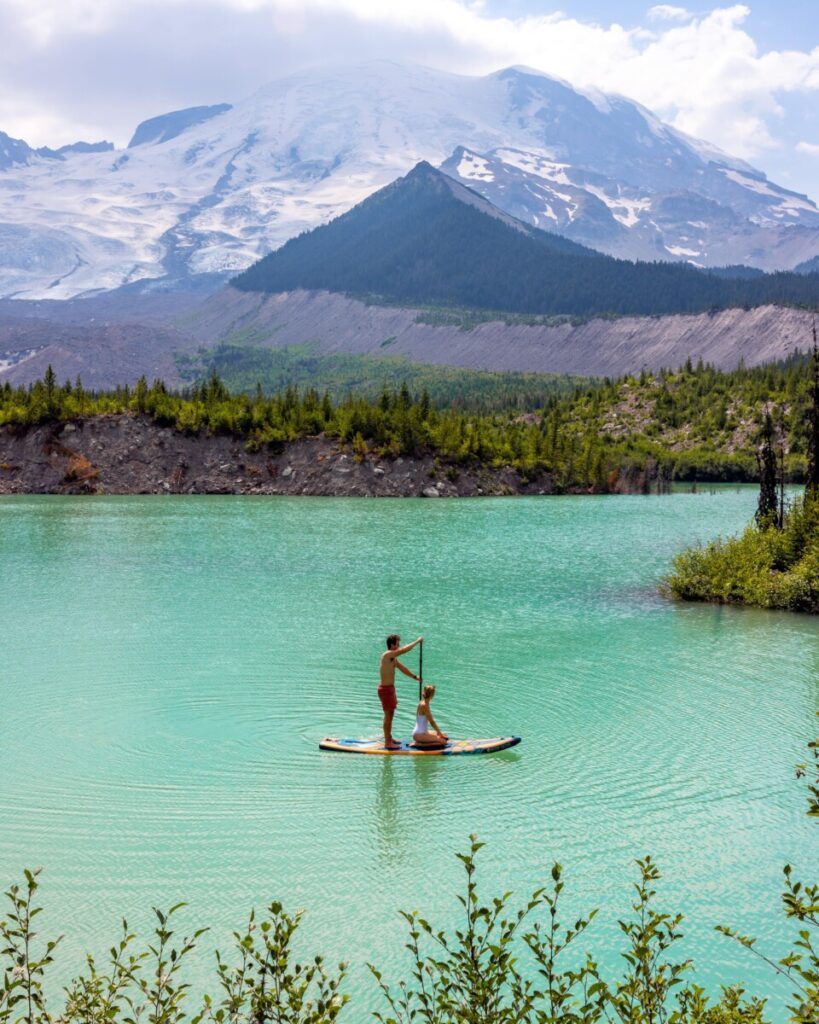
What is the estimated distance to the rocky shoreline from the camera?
10394cm

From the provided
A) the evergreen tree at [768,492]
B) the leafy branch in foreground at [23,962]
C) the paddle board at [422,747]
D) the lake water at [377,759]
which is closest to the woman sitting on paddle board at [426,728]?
the paddle board at [422,747]

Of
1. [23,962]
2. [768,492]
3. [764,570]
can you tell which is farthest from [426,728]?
[768,492]

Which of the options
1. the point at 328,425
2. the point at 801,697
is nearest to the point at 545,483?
the point at 328,425

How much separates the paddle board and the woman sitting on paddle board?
0.36ft

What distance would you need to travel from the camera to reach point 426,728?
2123cm

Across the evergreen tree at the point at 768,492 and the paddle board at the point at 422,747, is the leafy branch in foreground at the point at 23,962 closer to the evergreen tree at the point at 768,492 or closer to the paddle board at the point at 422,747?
the paddle board at the point at 422,747

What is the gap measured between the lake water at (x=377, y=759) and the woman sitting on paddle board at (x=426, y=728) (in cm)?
38

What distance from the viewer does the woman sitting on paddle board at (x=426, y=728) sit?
68.9ft

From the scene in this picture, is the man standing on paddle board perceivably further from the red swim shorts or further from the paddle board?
the paddle board

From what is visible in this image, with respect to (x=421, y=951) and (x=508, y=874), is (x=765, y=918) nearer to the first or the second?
(x=508, y=874)

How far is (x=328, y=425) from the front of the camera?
11106 centimetres

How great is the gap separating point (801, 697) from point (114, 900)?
57.7 ft

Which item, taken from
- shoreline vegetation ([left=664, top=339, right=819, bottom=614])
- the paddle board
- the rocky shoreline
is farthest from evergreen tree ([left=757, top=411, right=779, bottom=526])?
the rocky shoreline

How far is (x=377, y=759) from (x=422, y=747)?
35.1 inches
